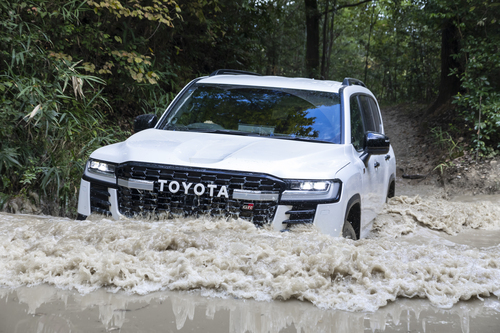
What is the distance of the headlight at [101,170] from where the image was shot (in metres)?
3.86

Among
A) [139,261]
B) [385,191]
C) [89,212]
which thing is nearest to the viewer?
[139,261]

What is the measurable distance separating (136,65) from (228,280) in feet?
19.8

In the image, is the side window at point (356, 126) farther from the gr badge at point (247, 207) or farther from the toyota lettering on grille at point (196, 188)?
the toyota lettering on grille at point (196, 188)

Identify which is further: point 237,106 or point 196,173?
point 237,106

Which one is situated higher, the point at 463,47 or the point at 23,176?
the point at 463,47

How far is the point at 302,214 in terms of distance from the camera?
11.7 feet

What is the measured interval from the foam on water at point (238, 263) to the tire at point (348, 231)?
214mm

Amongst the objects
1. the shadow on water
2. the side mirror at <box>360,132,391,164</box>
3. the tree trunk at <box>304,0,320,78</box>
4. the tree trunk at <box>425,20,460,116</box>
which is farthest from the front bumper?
the tree trunk at <box>304,0,320,78</box>

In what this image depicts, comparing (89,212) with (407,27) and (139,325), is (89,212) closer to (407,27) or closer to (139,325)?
(139,325)

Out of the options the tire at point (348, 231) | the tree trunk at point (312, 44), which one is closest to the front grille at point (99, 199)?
the tire at point (348, 231)

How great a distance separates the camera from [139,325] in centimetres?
249

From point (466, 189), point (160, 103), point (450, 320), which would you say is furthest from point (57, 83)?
point (466, 189)

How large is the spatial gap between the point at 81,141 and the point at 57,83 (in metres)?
0.84

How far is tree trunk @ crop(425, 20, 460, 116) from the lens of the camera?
12.6 meters
